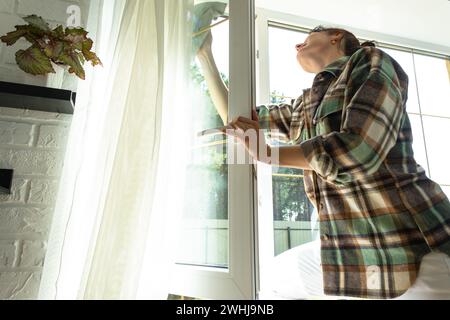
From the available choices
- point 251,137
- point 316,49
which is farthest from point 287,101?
point 251,137

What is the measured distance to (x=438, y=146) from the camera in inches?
85.6

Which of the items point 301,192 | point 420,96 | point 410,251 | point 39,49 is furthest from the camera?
point 420,96

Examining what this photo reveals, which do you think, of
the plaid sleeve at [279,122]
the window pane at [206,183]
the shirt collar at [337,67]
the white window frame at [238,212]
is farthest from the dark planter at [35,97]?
the shirt collar at [337,67]

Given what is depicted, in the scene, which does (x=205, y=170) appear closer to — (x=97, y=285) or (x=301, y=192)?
(x=97, y=285)

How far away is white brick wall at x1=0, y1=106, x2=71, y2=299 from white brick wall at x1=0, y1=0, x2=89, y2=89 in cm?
12

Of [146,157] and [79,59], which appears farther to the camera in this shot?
[79,59]

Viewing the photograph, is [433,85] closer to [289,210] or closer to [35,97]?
[289,210]

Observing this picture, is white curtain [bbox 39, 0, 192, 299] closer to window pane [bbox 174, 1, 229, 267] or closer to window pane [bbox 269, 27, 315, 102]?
window pane [bbox 174, 1, 229, 267]

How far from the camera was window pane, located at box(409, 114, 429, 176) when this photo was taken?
2098 millimetres

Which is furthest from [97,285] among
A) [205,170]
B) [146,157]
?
[205,170]

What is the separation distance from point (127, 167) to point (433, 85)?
2.46 m
